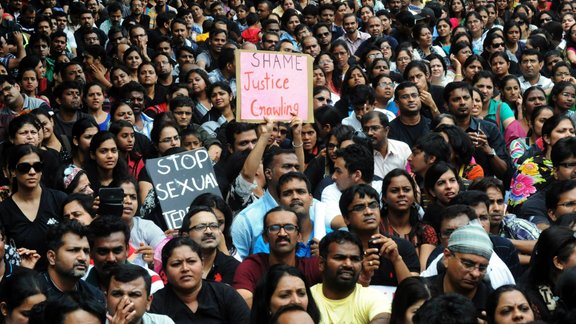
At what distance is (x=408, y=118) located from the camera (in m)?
11.1

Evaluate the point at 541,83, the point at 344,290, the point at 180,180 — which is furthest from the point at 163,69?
the point at 344,290

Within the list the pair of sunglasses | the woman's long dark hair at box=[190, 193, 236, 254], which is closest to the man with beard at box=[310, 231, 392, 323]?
the woman's long dark hair at box=[190, 193, 236, 254]

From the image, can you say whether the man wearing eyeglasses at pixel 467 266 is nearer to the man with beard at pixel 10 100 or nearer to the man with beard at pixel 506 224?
the man with beard at pixel 506 224

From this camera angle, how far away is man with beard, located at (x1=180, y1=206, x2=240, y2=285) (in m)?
7.95

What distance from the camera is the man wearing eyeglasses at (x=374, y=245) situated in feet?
24.9

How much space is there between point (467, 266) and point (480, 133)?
3.66 metres

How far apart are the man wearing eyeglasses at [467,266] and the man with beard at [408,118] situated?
3.83 metres

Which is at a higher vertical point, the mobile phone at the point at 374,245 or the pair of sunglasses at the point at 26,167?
the pair of sunglasses at the point at 26,167

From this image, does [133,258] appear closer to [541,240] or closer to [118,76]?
[541,240]

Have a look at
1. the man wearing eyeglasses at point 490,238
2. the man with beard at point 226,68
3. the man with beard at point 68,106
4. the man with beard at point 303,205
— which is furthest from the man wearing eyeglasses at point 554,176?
the man with beard at point 226,68

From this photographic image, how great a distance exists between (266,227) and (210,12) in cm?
1041

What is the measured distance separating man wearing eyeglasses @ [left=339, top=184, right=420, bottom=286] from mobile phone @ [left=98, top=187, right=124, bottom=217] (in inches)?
58.7

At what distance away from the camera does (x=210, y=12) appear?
17.9 meters

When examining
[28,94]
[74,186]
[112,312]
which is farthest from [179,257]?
[28,94]
